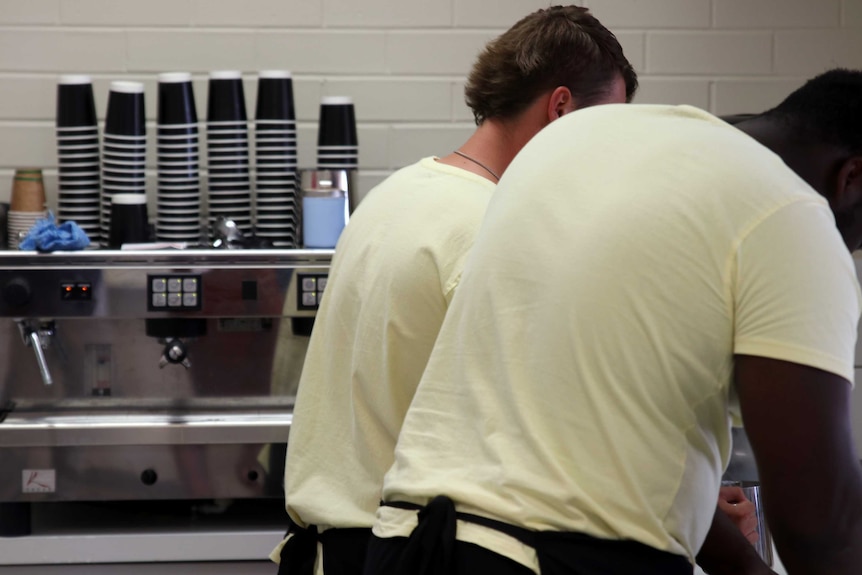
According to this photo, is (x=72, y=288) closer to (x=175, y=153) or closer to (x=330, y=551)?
(x=175, y=153)

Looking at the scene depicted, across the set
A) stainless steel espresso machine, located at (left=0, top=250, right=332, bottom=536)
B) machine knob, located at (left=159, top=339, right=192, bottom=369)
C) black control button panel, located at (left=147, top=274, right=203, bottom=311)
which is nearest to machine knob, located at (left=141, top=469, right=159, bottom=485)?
stainless steel espresso machine, located at (left=0, top=250, right=332, bottom=536)

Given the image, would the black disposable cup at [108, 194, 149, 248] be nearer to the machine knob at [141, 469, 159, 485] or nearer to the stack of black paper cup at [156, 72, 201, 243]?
the stack of black paper cup at [156, 72, 201, 243]

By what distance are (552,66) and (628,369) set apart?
0.65 metres

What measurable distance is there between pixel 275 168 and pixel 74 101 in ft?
1.58

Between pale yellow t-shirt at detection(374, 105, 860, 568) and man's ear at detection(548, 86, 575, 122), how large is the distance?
47 centimetres

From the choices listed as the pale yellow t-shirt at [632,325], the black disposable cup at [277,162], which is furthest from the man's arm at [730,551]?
the black disposable cup at [277,162]

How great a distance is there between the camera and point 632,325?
0.88 metres

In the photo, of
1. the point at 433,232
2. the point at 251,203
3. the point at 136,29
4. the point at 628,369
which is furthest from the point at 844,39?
the point at 628,369

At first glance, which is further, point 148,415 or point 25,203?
point 25,203

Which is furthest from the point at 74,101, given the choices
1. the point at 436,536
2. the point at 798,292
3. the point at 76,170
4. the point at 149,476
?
the point at 798,292

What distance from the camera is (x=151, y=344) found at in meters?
2.34

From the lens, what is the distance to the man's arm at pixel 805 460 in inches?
32.5

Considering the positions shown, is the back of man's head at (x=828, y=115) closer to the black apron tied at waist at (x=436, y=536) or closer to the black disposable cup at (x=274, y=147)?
the black apron tied at waist at (x=436, y=536)

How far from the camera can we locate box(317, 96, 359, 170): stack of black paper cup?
2482 millimetres
